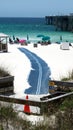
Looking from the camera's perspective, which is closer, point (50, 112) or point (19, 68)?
point (50, 112)

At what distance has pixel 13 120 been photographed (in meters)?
7.40

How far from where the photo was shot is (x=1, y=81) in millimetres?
15438

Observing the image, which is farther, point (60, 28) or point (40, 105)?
point (60, 28)

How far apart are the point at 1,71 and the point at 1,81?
333cm

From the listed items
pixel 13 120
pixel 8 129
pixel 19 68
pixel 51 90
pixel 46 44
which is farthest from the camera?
pixel 46 44

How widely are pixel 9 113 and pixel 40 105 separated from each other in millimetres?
1436

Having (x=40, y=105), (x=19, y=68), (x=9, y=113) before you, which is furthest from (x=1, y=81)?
(x=19, y=68)

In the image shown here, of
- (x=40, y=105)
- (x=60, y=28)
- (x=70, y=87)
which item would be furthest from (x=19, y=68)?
(x=60, y=28)

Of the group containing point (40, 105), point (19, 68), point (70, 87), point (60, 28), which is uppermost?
point (40, 105)

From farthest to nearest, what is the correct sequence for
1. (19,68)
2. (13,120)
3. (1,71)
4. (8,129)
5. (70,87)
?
(19,68) < (1,71) < (70,87) < (13,120) < (8,129)

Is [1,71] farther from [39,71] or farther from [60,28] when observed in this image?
[60,28]

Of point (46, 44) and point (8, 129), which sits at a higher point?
point (8, 129)

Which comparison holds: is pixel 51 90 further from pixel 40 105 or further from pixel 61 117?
pixel 61 117

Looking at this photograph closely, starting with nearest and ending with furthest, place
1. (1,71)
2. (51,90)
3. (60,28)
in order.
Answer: (51,90) → (1,71) → (60,28)
